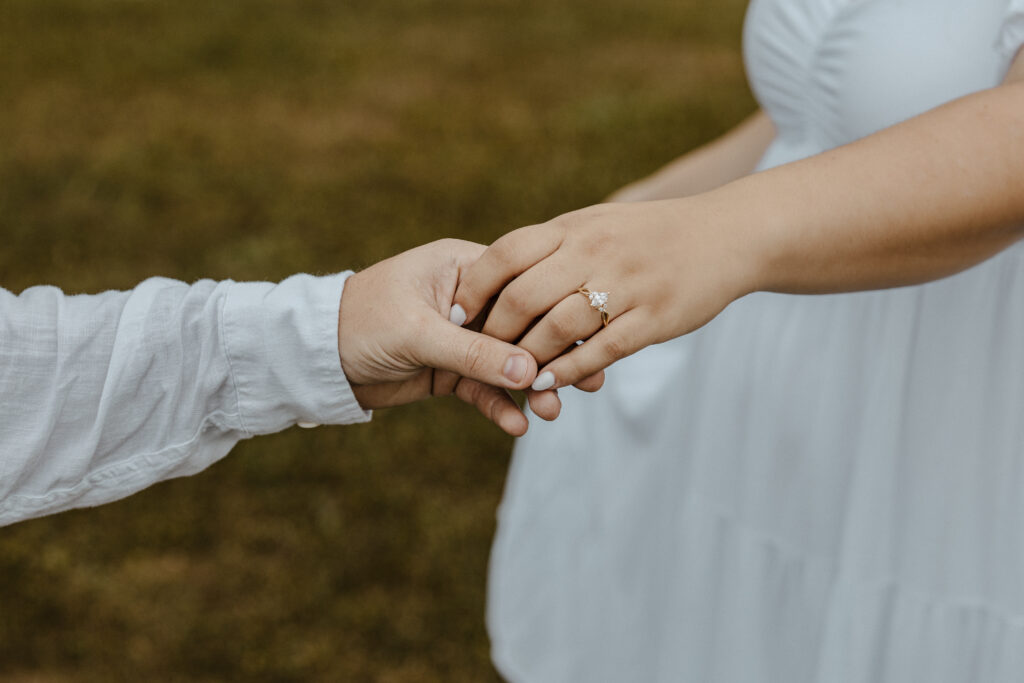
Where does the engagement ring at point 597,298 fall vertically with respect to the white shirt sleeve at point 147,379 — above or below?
above

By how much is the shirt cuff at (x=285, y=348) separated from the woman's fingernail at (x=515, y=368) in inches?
8.5

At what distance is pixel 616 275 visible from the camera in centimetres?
110

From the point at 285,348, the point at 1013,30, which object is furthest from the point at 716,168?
Result: the point at 285,348

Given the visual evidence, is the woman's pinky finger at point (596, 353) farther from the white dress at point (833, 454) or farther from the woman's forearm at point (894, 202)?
the white dress at point (833, 454)

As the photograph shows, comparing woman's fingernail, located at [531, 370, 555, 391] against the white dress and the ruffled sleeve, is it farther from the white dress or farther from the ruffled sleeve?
the ruffled sleeve

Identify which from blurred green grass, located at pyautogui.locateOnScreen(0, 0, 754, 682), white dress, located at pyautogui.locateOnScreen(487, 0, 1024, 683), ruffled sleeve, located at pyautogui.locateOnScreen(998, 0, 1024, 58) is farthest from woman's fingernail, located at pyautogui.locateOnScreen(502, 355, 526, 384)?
blurred green grass, located at pyautogui.locateOnScreen(0, 0, 754, 682)

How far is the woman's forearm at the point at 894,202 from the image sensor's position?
40.5 inches

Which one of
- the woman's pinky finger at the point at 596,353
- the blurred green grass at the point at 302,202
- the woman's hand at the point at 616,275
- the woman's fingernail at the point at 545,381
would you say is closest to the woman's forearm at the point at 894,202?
the woman's hand at the point at 616,275

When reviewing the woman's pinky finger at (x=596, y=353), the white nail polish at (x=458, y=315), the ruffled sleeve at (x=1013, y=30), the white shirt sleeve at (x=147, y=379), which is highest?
the ruffled sleeve at (x=1013, y=30)

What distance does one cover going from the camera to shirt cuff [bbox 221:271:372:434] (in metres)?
1.20

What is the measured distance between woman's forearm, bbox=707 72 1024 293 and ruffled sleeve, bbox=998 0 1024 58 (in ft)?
0.27

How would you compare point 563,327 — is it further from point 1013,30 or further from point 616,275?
point 1013,30

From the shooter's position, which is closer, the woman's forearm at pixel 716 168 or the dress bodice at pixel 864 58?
the dress bodice at pixel 864 58

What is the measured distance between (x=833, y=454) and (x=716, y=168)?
2.14 feet
